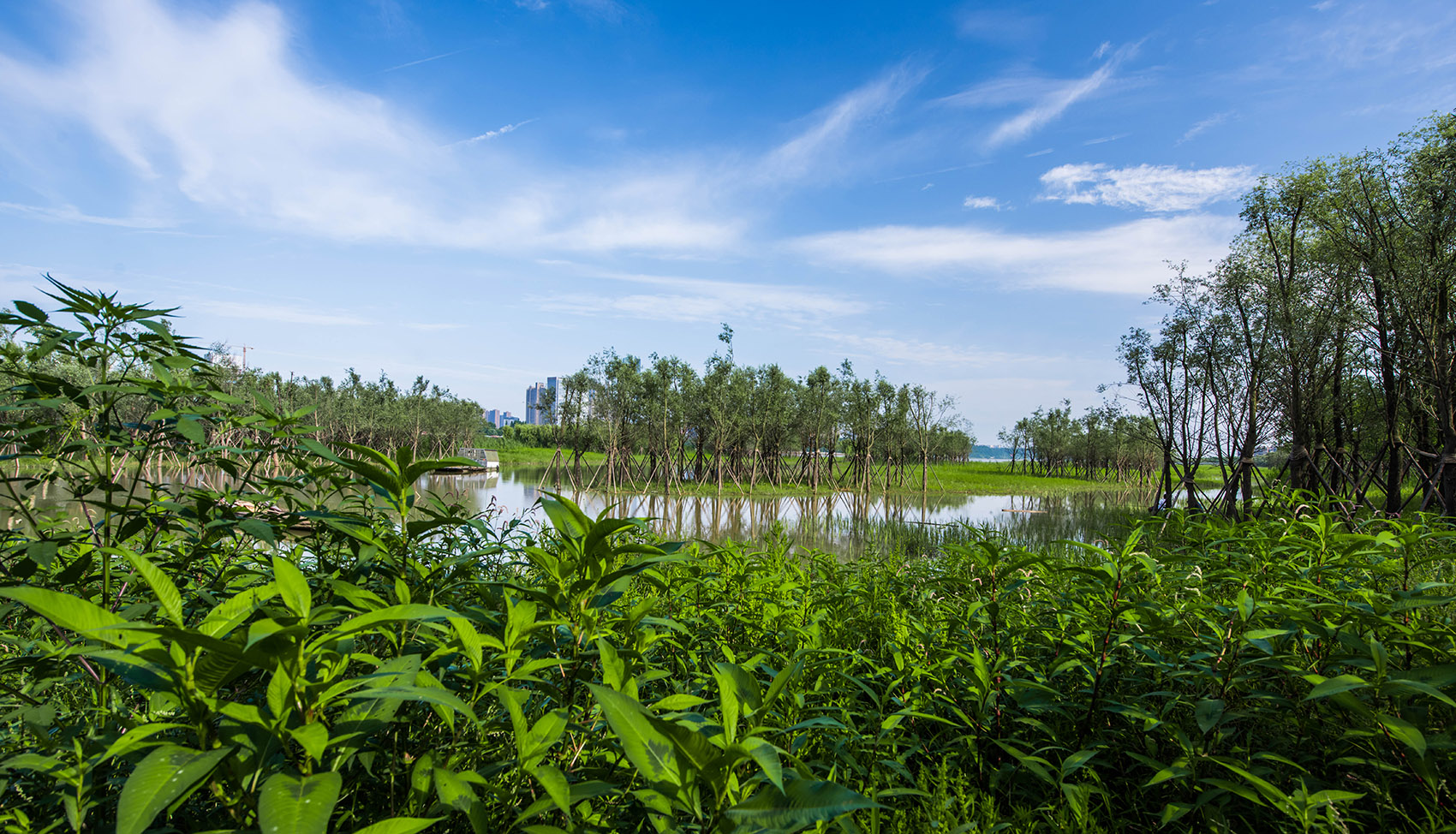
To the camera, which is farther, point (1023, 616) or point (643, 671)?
point (1023, 616)

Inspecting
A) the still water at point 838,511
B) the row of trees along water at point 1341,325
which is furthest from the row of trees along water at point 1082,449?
the row of trees along water at point 1341,325

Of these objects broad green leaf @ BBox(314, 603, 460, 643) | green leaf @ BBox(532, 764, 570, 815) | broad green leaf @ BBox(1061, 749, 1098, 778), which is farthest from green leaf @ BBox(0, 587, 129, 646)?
broad green leaf @ BBox(1061, 749, 1098, 778)

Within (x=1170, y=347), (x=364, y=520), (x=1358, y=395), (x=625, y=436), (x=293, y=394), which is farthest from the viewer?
(x=293, y=394)

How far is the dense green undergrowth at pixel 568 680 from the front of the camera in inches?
31.3

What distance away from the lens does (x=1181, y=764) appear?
4.75 feet

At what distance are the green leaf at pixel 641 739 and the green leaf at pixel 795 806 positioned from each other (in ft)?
0.33

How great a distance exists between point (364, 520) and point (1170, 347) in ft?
73.4

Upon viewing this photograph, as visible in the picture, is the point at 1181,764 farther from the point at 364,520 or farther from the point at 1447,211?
the point at 1447,211

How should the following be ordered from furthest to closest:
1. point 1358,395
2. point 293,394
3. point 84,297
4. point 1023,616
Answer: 1. point 293,394
2. point 1358,395
3. point 1023,616
4. point 84,297

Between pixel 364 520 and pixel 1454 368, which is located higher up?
pixel 1454 368

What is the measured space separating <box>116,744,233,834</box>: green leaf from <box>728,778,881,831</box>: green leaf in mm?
617

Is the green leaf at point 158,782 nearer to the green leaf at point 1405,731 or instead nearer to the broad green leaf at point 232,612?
the broad green leaf at point 232,612

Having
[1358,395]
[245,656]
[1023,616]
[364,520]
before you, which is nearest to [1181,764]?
[1023,616]

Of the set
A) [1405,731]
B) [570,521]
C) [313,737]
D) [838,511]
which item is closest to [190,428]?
[570,521]
